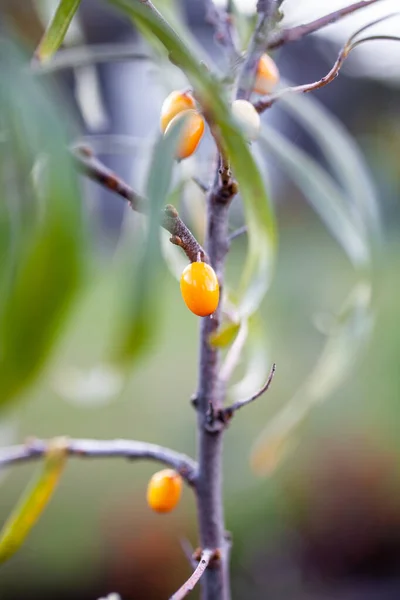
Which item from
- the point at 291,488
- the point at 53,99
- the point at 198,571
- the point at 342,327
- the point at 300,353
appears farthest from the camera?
the point at 300,353

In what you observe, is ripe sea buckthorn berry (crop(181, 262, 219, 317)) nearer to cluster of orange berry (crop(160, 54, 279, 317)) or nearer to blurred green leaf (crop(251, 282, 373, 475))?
A: cluster of orange berry (crop(160, 54, 279, 317))

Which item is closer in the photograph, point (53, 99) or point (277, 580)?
point (53, 99)

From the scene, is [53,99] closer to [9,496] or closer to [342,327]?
[342,327]

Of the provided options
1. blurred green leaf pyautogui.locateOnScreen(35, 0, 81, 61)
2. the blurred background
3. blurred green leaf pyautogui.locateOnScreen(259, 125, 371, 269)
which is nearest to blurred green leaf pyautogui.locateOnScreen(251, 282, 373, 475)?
blurred green leaf pyautogui.locateOnScreen(259, 125, 371, 269)

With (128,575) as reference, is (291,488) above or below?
above

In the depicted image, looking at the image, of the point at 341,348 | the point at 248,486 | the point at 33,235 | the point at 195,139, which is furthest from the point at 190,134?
the point at 248,486

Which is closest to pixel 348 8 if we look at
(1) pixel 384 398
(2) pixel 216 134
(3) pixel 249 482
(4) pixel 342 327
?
(2) pixel 216 134

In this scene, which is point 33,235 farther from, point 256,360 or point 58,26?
point 256,360
